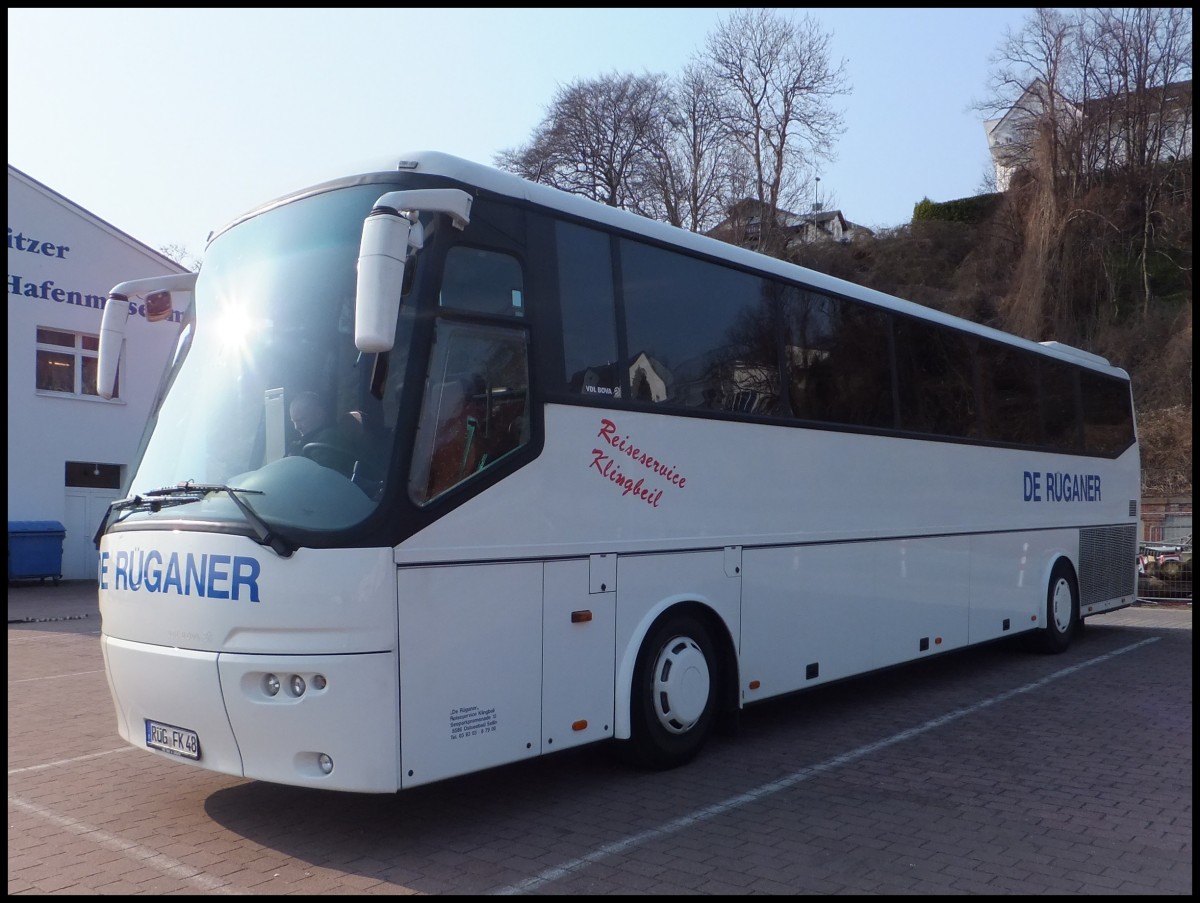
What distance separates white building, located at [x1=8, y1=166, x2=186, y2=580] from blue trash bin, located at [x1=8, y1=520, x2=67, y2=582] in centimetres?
71

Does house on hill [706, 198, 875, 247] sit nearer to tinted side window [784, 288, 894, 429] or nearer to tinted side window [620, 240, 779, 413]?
tinted side window [784, 288, 894, 429]

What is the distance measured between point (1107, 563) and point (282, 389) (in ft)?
40.7

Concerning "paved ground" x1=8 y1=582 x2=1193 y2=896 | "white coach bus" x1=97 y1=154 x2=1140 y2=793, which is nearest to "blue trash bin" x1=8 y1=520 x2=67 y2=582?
"paved ground" x1=8 y1=582 x2=1193 y2=896

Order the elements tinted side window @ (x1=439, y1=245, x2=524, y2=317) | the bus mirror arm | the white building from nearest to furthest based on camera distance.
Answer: tinted side window @ (x1=439, y1=245, x2=524, y2=317) → the bus mirror arm → the white building

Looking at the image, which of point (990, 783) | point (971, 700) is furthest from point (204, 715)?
point (971, 700)

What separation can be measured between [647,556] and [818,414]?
2541mm

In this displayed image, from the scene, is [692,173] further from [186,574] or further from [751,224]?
[186,574]

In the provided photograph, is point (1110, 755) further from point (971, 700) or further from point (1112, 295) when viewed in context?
point (1112, 295)

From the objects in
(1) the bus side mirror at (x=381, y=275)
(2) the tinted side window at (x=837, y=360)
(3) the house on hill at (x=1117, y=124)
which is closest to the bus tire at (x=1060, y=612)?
(2) the tinted side window at (x=837, y=360)

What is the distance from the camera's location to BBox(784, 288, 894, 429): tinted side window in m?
8.76

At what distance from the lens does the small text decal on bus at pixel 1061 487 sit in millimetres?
12523

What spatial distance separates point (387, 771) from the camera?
17.4ft

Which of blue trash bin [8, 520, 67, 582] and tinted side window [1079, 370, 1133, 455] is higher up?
tinted side window [1079, 370, 1133, 455]

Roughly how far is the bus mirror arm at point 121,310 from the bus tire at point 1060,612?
33.8ft
